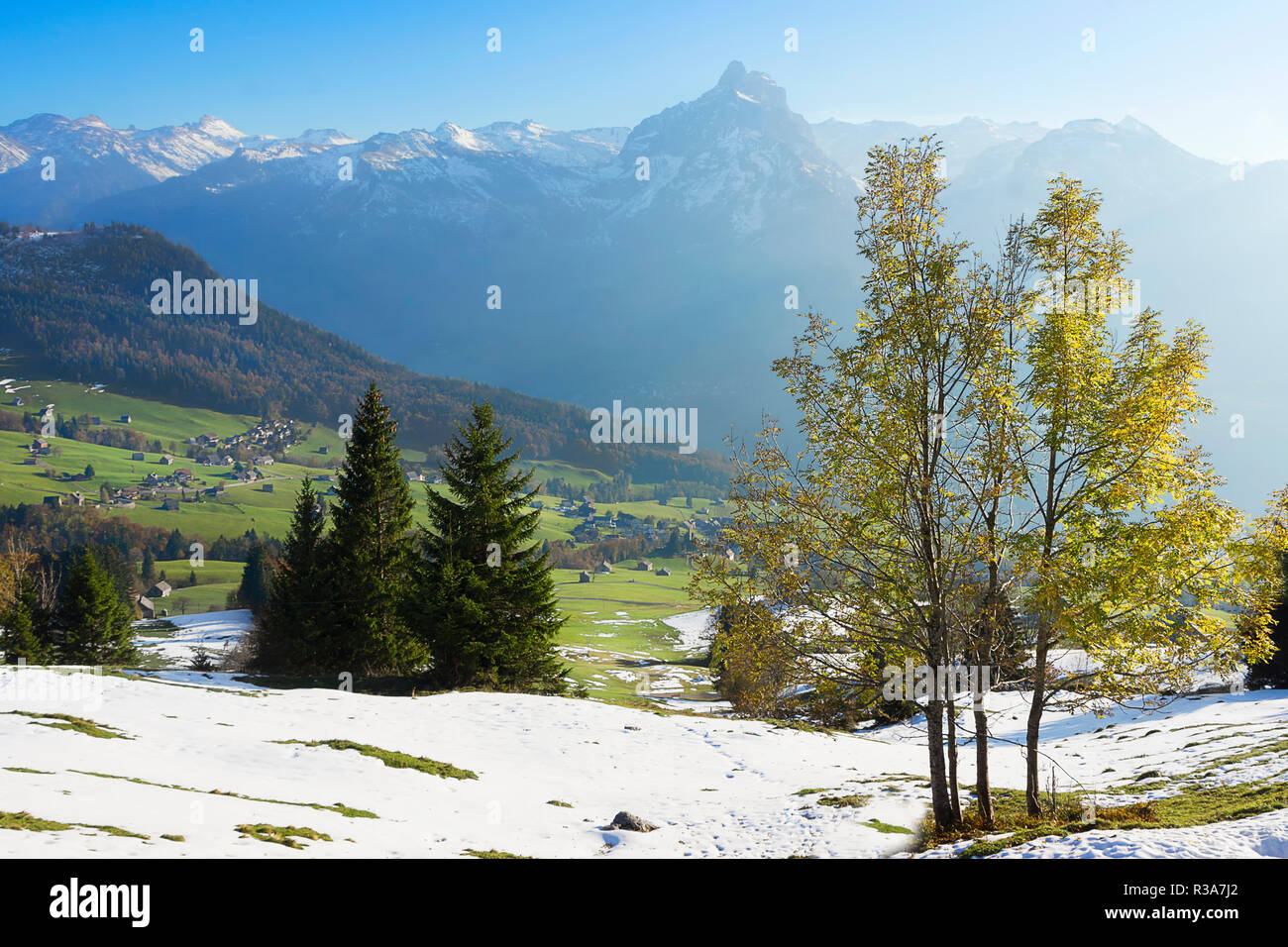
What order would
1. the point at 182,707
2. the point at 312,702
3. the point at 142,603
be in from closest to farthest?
the point at 182,707 < the point at 312,702 < the point at 142,603

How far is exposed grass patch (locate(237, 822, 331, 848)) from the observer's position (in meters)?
14.6

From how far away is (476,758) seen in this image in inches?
1041

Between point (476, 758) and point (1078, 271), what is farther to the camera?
point (476, 758)

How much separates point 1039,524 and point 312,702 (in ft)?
93.6

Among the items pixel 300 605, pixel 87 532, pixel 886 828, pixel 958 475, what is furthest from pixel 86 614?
pixel 87 532

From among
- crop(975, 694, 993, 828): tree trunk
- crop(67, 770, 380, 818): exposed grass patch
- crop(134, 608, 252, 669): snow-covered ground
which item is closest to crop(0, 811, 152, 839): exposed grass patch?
crop(67, 770, 380, 818): exposed grass patch

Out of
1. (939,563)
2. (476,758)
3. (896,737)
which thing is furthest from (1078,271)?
(896,737)

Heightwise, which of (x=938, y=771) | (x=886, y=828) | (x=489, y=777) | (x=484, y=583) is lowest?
(x=489, y=777)

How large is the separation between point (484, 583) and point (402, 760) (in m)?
16.6

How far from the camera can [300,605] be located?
46.8m

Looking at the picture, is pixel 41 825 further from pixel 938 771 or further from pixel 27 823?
pixel 938 771
